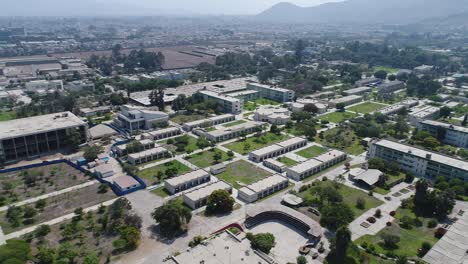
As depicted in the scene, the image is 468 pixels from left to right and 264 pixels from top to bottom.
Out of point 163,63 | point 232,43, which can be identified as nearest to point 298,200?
point 163,63

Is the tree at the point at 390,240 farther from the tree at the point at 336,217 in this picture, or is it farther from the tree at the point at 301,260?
the tree at the point at 301,260

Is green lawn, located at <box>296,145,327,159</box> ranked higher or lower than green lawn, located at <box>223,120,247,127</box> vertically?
lower

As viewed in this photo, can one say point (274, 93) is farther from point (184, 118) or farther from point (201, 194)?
point (201, 194)

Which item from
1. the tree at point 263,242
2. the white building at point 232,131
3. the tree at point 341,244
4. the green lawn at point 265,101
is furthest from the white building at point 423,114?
the tree at point 263,242

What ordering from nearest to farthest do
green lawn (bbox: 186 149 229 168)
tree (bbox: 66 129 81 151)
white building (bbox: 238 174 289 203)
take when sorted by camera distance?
white building (bbox: 238 174 289 203) < green lawn (bbox: 186 149 229 168) < tree (bbox: 66 129 81 151)

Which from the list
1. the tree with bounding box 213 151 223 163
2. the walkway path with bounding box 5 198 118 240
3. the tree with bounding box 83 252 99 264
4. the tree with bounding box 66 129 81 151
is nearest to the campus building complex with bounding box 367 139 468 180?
the tree with bounding box 213 151 223 163

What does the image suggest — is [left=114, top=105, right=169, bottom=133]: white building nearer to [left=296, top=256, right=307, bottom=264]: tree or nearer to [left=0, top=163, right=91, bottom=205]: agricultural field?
[left=0, top=163, right=91, bottom=205]: agricultural field

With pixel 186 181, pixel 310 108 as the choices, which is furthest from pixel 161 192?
pixel 310 108
